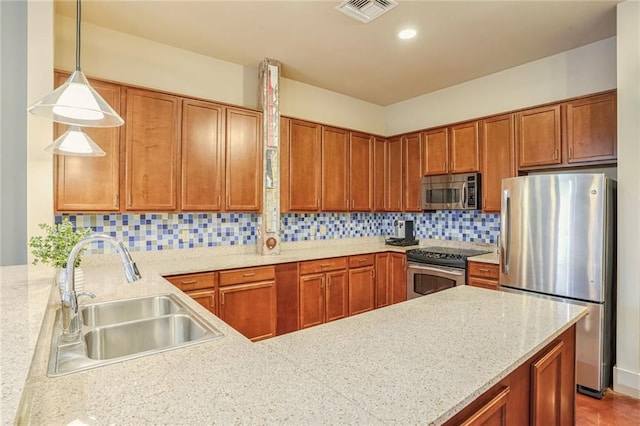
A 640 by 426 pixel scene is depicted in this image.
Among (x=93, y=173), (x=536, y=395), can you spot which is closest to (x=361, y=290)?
(x=536, y=395)

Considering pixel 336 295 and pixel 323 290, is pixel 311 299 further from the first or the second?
pixel 336 295

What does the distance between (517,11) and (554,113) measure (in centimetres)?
106

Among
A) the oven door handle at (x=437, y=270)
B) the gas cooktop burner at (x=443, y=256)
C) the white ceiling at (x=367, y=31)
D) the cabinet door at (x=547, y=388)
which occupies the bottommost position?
the cabinet door at (x=547, y=388)

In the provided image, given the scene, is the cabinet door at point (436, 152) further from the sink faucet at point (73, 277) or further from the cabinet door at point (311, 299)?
the sink faucet at point (73, 277)

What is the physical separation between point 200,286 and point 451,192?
2.86m

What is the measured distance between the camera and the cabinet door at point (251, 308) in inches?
115

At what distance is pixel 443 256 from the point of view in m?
3.64

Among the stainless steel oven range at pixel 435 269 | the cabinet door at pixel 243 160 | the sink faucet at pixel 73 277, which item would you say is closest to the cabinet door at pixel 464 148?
the stainless steel oven range at pixel 435 269

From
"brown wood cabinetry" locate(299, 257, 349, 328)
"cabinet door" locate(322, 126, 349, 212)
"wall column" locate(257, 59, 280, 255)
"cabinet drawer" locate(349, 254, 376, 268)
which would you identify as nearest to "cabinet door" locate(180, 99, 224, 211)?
"wall column" locate(257, 59, 280, 255)

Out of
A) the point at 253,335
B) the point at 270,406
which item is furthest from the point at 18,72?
the point at 270,406

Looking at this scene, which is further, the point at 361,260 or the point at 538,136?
the point at 361,260

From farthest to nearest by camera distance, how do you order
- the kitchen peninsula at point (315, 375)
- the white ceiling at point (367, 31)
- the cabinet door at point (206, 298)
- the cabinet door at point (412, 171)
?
the cabinet door at point (412, 171) → the cabinet door at point (206, 298) → the white ceiling at point (367, 31) → the kitchen peninsula at point (315, 375)

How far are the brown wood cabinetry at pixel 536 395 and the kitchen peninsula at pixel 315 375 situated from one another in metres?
0.11

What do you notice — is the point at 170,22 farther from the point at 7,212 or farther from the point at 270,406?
the point at 270,406
